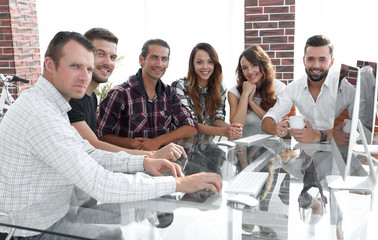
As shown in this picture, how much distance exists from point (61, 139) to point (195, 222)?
0.52 meters

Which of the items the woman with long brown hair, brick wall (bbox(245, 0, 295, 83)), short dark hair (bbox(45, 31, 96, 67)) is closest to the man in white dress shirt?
short dark hair (bbox(45, 31, 96, 67))

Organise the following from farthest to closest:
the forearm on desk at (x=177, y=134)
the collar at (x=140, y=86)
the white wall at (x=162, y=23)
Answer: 1. the white wall at (x=162, y=23)
2. the collar at (x=140, y=86)
3. the forearm on desk at (x=177, y=134)

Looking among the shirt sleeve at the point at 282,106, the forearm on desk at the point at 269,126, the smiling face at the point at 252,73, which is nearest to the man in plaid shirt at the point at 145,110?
the forearm on desk at the point at 269,126

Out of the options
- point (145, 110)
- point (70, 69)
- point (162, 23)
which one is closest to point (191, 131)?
point (145, 110)

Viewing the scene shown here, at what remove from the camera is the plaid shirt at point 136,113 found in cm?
242

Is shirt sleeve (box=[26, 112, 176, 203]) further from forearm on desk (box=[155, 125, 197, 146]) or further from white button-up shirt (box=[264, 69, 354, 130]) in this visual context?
white button-up shirt (box=[264, 69, 354, 130])

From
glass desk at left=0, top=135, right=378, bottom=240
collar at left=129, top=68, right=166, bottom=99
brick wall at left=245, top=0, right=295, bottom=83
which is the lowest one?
glass desk at left=0, top=135, right=378, bottom=240

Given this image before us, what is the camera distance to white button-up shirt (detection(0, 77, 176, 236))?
1.18 meters

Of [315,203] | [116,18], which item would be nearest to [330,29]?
[116,18]

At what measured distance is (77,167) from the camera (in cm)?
118

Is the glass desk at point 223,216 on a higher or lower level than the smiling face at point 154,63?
lower

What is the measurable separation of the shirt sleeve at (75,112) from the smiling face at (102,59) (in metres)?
0.37

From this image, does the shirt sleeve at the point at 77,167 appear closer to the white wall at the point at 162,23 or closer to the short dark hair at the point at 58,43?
the short dark hair at the point at 58,43

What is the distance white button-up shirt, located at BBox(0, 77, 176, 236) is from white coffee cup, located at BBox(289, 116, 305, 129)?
105 centimetres
